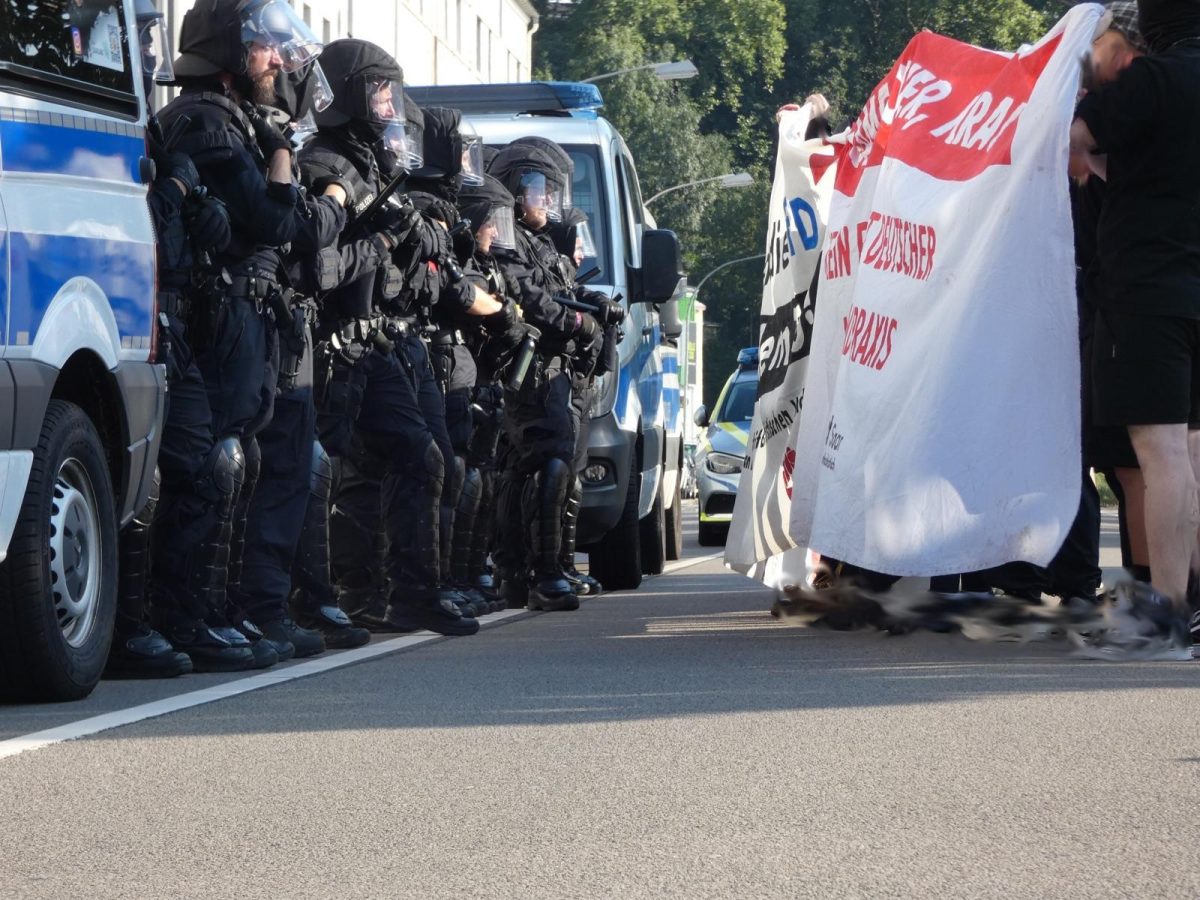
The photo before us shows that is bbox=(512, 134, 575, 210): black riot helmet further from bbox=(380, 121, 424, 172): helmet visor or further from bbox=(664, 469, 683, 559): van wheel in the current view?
bbox=(664, 469, 683, 559): van wheel

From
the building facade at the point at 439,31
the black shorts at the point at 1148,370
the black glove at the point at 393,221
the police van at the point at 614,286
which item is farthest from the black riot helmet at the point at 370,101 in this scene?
the building facade at the point at 439,31

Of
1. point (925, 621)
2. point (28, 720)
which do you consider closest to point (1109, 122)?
point (925, 621)

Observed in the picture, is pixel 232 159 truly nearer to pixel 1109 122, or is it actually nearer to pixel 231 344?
pixel 231 344

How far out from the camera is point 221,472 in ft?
25.1

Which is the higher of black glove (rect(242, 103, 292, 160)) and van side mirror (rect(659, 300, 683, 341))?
black glove (rect(242, 103, 292, 160))

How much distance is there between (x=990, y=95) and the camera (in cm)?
858

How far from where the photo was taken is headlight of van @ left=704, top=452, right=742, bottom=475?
20.7 m

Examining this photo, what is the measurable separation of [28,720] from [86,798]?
1368 mm

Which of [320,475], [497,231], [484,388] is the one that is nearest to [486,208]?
[497,231]

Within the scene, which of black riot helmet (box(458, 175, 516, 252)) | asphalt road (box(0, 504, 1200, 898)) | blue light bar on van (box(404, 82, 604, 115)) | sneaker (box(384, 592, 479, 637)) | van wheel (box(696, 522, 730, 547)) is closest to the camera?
asphalt road (box(0, 504, 1200, 898))

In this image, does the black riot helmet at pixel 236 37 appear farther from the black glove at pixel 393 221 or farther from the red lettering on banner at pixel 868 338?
the red lettering on banner at pixel 868 338

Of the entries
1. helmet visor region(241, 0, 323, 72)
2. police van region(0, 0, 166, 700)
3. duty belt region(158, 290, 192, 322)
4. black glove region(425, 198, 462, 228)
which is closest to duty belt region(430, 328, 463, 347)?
black glove region(425, 198, 462, 228)

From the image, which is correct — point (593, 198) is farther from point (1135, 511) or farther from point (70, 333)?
point (70, 333)

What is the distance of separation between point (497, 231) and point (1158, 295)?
12.5ft
